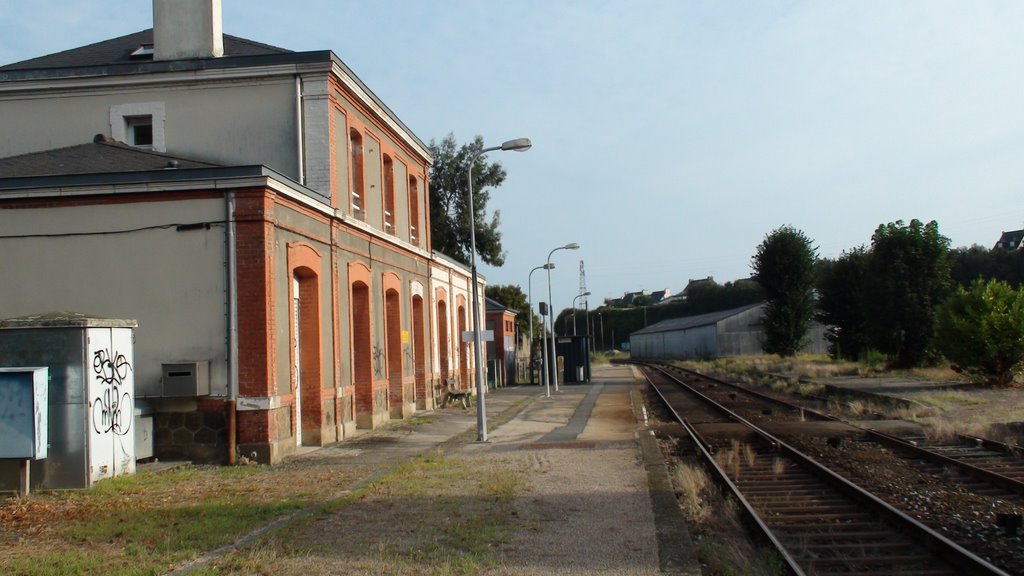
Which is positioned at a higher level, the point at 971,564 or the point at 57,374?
the point at 57,374

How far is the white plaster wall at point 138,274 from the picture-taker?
45.6ft

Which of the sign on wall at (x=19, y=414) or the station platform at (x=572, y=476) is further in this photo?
the sign on wall at (x=19, y=414)

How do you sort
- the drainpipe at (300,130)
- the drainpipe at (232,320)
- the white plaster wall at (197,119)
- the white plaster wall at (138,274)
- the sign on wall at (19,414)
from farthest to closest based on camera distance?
the white plaster wall at (197,119) → the drainpipe at (300,130) → the white plaster wall at (138,274) → the drainpipe at (232,320) → the sign on wall at (19,414)

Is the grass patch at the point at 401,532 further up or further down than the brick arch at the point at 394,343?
further down

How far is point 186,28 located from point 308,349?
23.4 ft

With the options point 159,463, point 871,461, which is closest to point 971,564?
point 871,461

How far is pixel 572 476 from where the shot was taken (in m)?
11.8

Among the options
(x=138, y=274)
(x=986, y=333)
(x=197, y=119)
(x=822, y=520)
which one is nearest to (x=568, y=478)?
(x=822, y=520)

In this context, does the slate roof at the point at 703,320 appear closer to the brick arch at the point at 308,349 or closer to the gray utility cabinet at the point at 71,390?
the brick arch at the point at 308,349

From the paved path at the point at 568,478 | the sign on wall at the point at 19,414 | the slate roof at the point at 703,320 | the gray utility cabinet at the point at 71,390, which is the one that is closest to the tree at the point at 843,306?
the slate roof at the point at 703,320

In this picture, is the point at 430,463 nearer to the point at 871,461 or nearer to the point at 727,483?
the point at 727,483

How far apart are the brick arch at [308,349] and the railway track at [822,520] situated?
6.75m

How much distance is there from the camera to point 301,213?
15531mm

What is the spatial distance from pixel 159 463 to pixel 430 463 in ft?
13.2
